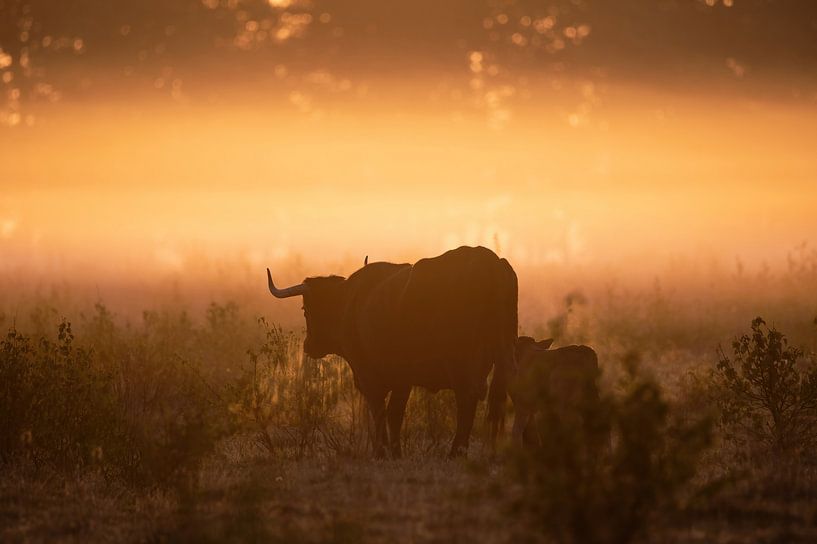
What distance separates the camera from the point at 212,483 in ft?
38.1

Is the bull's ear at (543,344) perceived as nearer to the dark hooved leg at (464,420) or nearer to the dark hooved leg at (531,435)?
the dark hooved leg at (531,435)

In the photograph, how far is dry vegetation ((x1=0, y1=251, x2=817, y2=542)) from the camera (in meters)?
8.37

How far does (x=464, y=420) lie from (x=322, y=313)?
301 cm

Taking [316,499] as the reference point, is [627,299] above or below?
above

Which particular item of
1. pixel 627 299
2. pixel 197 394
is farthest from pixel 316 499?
pixel 627 299

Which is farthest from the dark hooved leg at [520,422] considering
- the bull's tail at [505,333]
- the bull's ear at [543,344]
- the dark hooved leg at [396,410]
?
the dark hooved leg at [396,410]

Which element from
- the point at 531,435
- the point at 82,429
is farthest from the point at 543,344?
the point at 82,429

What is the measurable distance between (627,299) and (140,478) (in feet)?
107

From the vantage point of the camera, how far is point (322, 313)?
14.9 meters

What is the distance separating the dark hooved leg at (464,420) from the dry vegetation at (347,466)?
27cm

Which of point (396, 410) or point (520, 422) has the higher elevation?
point (396, 410)

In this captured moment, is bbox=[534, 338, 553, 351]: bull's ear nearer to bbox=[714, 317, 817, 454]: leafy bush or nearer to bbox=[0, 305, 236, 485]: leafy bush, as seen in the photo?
bbox=[714, 317, 817, 454]: leafy bush

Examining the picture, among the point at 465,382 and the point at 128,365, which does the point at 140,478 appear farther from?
the point at 128,365

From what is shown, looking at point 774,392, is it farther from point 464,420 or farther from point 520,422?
point 464,420
